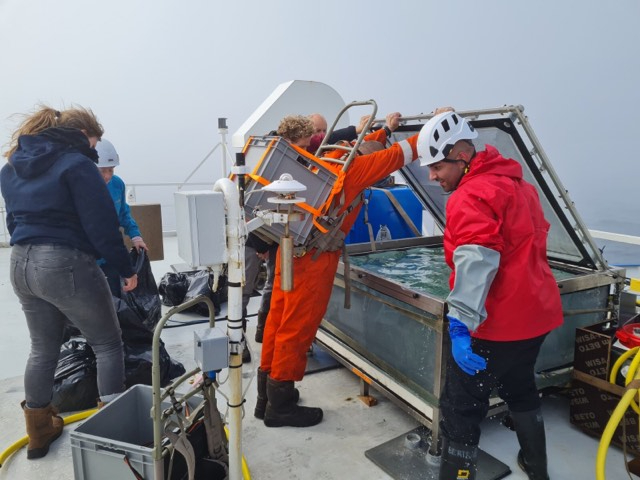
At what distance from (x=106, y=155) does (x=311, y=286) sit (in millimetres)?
1786

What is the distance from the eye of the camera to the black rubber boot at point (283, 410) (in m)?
2.59

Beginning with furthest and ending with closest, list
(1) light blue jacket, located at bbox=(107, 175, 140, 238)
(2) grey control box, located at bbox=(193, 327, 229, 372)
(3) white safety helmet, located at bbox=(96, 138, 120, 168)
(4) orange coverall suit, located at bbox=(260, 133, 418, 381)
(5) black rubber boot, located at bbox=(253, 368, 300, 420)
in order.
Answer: (1) light blue jacket, located at bbox=(107, 175, 140, 238), (3) white safety helmet, located at bbox=(96, 138, 120, 168), (5) black rubber boot, located at bbox=(253, 368, 300, 420), (4) orange coverall suit, located at bbox=(260, 133, 418, 381), (2) grey control box, located at bbox=(193, 327, 229, 372)

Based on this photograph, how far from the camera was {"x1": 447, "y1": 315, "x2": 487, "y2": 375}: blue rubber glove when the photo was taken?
5.64 ft

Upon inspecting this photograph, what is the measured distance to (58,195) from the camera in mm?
2072

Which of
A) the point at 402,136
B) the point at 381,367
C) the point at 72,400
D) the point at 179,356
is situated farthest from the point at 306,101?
the point at 72,400

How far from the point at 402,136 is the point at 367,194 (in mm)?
812

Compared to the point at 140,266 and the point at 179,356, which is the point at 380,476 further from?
the point at 140,266

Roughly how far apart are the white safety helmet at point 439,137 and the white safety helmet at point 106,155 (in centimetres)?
227

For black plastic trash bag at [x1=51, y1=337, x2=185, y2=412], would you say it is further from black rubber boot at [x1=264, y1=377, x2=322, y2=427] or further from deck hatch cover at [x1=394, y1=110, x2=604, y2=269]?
deck hatch cover at [x1=394, y1=110, x2=604, y2=269]

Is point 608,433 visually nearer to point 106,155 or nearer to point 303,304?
point 303,304

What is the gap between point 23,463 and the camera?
2.29 m

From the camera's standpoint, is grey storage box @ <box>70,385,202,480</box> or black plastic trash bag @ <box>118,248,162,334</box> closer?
grey storage box @ <box>70,385,202,480</box>

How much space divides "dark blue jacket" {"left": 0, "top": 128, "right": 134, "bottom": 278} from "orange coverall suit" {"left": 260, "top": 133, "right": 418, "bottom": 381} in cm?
90

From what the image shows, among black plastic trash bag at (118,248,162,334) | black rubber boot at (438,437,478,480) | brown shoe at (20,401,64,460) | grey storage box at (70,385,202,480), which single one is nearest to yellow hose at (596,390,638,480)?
black rubber boot at (438,437,478,480)
